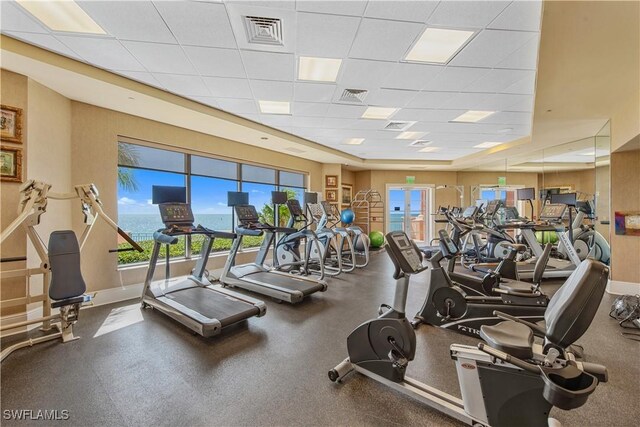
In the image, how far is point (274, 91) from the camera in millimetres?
3910

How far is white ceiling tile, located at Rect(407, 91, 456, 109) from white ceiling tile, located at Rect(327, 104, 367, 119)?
0.81m

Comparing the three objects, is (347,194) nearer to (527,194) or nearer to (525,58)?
(527,194)

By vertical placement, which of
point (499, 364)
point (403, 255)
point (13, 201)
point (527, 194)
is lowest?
point (499, 364)

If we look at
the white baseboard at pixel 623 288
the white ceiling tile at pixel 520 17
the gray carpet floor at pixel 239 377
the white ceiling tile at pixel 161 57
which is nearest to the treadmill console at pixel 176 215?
the gray carpet floor at pixel 239 377

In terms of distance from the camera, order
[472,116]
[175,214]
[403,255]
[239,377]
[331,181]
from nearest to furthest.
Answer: [403,255] < [239,377] < [175,214] < [472,116] < [331,181]

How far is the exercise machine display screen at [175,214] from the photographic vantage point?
144 inches

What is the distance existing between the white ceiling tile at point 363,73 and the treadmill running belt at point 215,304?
10.3ft

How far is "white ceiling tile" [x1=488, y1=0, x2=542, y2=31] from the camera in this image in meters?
2.22

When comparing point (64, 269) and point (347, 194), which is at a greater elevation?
point (347, 194)

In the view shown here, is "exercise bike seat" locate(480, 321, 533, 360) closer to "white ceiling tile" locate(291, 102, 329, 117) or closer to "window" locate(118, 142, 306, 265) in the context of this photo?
"white ceiling tile" locate(291, 102, 329, 117)

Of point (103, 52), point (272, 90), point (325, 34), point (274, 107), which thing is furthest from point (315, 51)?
point (103, 52)

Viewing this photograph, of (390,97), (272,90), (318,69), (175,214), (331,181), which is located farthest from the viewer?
(331,181)

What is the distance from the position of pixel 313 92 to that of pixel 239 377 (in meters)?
3.64

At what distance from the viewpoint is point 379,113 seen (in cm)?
486
